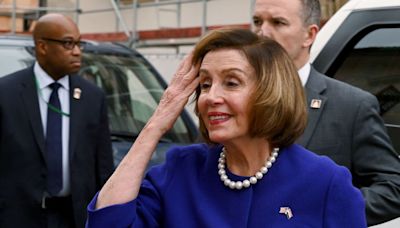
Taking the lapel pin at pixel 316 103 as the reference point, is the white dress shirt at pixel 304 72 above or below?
above

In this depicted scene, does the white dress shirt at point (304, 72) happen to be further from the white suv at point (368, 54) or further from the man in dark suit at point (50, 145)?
the man in dark suit at point (50, 145)

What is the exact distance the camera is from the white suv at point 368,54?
3.55 metres

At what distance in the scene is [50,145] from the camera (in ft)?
15.1

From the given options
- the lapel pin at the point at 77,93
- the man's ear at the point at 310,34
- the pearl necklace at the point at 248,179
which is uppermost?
the man's ear at the point at 310,34

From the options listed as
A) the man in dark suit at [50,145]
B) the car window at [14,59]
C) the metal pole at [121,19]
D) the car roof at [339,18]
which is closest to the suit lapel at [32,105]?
the man in dark suit at [50,145]

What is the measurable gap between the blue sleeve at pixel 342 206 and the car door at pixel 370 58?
1358 mm

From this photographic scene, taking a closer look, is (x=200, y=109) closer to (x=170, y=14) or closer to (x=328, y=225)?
(x=328, y=225)

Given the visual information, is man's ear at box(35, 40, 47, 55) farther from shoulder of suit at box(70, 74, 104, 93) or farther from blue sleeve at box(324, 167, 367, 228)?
blue sleeve at box(324, 167, 367, 228)

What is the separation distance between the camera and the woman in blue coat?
2.22 meters

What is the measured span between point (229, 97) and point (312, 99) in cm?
70

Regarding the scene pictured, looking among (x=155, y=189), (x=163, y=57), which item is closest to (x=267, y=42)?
(x=155, y=189)

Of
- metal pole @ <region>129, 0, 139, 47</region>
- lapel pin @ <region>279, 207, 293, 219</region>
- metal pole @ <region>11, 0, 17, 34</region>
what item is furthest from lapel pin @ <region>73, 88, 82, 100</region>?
metal pole @ <region>11, 0, 17, 34</region>

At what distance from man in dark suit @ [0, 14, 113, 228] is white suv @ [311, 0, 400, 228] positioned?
1642 millimetres

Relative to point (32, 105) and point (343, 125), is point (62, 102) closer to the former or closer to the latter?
point (32, 105)
